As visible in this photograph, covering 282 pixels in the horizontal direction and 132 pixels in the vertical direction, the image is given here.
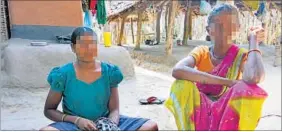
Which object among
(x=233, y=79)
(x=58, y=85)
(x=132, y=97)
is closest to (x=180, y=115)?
(x=233, y=79)

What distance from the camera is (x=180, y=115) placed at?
1.96 metres

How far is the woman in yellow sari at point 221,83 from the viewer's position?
5.99 ft

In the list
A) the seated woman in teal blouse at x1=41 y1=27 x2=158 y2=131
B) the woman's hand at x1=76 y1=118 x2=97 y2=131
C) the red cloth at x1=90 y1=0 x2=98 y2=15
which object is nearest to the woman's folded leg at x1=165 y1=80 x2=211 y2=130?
the seated woman in teal blouse at x1=41 y1=27 x2=158 y2=131

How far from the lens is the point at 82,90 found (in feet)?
5.68

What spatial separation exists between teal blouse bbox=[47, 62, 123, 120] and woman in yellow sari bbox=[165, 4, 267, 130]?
0.40 m

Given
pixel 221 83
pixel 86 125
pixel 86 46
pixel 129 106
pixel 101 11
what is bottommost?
pixel 129 106

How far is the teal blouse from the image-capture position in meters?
1.71

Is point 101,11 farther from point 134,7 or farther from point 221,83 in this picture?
point 221,83

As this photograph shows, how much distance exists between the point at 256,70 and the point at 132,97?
2.58 m

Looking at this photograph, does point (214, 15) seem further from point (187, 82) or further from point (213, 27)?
point (187, 82)

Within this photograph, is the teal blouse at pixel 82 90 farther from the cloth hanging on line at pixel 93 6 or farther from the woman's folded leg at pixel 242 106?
the cloth hanging on line at pixel 93 6

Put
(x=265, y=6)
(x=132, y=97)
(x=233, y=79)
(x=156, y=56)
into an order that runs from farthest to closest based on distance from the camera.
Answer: (x=265, y=6) → (x=156, y=56) → (x=132, y=97) → (x=233, y=79)

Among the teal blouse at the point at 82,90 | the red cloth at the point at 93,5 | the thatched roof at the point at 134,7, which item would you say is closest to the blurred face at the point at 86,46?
the teal blouse at the point at 82,90

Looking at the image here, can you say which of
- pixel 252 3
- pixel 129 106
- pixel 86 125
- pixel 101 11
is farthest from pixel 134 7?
pixel 86 125
